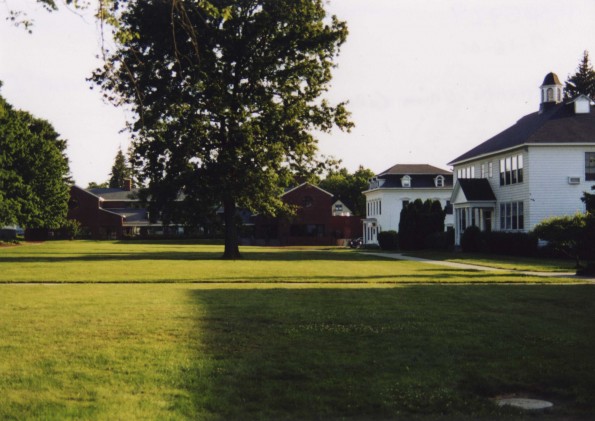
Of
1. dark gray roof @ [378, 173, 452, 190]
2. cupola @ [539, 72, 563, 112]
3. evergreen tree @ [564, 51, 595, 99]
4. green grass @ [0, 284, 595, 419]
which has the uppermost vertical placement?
evergreen tree @ [564, 51, 595, 99]

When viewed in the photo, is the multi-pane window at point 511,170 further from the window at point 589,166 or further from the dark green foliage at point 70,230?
the dark green foliage at point 70,230

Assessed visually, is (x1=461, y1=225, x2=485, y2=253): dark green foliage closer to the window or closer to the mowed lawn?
the window

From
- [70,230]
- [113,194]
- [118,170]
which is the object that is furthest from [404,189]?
[118,170]

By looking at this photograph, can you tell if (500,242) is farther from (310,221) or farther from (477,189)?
(310,221)

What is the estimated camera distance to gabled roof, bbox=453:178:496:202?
5203cm

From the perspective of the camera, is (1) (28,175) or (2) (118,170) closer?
(1) (28,175)

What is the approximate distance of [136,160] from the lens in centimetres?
4444

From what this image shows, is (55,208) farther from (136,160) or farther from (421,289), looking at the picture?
(421,289)

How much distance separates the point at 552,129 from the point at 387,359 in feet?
135

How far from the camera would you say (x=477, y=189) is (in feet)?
174

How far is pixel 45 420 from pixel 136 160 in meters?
38.8

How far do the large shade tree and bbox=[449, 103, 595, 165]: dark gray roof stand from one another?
13.0 meters

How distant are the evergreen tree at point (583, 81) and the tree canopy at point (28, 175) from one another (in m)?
65.7

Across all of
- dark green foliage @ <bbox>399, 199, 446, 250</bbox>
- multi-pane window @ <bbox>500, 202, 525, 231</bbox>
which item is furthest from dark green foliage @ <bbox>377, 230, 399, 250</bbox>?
multi-pane window @ <bbox>500, 202, 525, 231</bbox>
